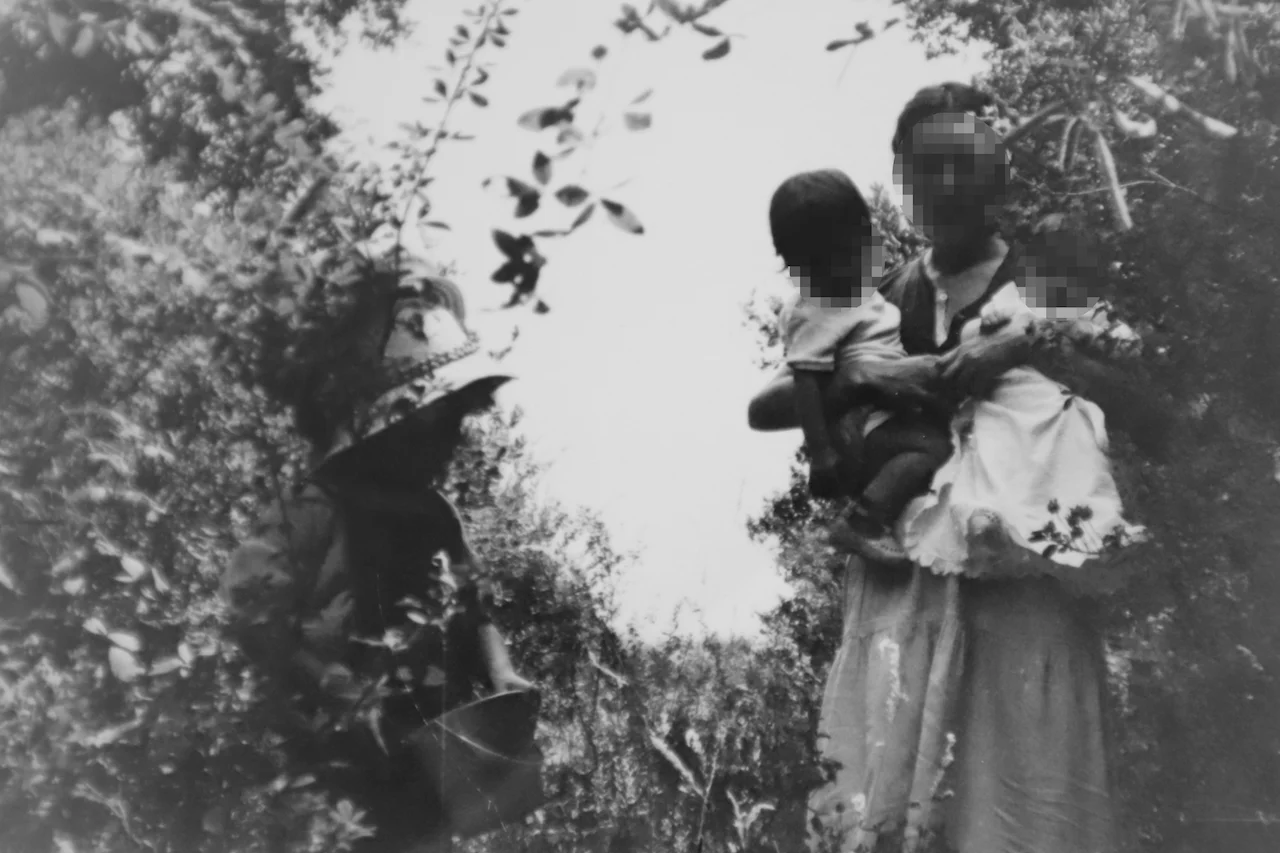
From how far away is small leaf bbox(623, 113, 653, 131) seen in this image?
6.72ft

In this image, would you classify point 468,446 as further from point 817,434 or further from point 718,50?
point 718,50

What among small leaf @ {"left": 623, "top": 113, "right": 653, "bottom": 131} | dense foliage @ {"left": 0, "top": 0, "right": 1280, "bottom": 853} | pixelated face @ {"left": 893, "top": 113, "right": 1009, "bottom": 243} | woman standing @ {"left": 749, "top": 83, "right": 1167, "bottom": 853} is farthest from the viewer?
small leaf @ {"left": 623, "top": 113, "right": 653, "bottom": 131}

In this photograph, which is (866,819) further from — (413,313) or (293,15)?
(293,15)

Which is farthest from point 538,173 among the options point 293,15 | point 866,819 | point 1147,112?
point 866,819

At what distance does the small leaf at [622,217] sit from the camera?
77.4 inches

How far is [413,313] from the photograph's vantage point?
6.48 feet

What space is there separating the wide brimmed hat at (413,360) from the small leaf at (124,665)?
0.42 m

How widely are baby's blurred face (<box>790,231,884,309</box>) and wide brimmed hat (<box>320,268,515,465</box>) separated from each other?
0.55 m

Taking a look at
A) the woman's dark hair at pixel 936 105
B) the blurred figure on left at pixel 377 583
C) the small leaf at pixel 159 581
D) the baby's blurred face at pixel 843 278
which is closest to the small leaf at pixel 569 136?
the blurred figure on left at pixel 377 583

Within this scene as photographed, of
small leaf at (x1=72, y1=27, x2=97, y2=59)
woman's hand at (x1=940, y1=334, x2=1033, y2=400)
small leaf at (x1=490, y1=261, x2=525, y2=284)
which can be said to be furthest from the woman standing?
small leaf at (x1=72, y1=27, x2=97, y2=59)

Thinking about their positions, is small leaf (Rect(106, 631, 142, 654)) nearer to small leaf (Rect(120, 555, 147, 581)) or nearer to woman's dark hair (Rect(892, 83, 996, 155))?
small leaf (Rect(120, 555, 147, 581))

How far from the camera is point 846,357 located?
74.2 inches

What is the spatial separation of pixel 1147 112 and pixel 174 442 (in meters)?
1.70

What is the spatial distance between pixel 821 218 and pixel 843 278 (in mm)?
107
